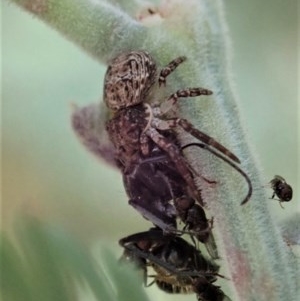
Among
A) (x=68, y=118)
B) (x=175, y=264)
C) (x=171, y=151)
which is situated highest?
(x=68, y=118)

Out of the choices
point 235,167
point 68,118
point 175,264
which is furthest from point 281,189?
point 68,118

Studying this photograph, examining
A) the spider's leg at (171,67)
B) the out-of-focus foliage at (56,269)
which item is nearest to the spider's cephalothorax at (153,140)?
the spider's leg at (171,67)

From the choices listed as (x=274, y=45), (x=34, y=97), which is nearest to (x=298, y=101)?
(x=274, y=45)

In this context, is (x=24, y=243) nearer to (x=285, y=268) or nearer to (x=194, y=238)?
(x=194, y=238)

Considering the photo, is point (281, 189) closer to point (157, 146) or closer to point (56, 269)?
point (157, 146)

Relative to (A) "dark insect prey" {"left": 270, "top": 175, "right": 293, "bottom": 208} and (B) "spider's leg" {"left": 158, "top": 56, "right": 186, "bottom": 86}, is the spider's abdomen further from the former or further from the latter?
(A) "dark insect prey" {"left": 270, "top": 175, "right": 293, "bottom": 208}

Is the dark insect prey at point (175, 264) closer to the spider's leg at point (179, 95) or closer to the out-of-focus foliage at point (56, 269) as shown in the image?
the out-of-focus foliage at point (56, 269)
